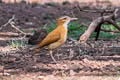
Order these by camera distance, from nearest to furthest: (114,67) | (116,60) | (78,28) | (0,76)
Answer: (0,76) → (114,67) → (116,60) → (78,28)

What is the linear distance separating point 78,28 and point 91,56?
3182 mm

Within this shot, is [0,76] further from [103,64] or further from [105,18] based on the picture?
[105,18]

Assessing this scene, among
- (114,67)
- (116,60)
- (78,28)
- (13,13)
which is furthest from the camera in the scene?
(13,13)

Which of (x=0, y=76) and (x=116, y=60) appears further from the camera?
(x=116, y=60)

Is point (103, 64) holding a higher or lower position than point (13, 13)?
higher

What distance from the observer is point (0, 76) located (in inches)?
273

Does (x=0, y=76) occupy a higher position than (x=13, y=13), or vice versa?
(x=0, y=76)

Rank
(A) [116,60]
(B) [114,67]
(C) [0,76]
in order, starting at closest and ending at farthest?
(C) [0,76], (B) [114,67], (A) [116,60]

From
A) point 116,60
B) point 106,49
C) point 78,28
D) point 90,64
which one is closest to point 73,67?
point 90,64

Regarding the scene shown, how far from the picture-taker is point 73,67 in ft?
24.9

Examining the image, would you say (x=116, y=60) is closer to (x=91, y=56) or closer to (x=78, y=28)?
(x=91, y=56)

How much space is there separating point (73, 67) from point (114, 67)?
1.99 feet

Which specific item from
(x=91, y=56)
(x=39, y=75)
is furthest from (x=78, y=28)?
(x=39, y=75)

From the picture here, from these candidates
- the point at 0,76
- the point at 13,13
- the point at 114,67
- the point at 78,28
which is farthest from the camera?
the point at 13,13
